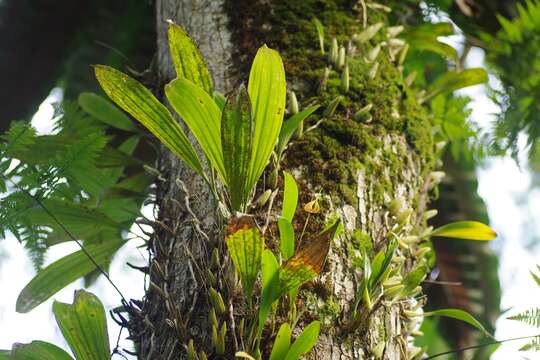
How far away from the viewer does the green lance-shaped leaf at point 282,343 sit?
29.6 inches

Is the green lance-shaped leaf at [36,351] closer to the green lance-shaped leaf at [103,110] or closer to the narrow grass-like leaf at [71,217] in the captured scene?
the narrow grass-like leaf at [71,217]

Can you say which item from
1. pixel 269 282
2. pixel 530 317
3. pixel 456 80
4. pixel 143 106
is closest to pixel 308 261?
pixel 269 282

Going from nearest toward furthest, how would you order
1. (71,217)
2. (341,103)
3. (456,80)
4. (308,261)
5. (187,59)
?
(308,261)
(187,59)
(341,103)
(71,217)
(456,80)

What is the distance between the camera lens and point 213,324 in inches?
30.7

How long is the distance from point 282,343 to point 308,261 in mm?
102

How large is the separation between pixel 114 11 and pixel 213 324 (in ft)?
4.77

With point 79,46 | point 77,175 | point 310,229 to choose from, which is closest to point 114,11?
point 79,46

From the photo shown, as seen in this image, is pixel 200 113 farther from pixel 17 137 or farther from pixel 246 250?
pixel 17 137

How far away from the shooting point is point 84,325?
2.97ft

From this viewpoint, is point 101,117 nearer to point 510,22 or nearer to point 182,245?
point 182,245

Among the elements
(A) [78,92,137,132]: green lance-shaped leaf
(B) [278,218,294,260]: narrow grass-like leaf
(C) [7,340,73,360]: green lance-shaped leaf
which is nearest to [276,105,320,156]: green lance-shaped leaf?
(B) [278,218,294,260]: narrow grass-like leaf

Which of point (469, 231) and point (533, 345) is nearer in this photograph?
point (533, 345)

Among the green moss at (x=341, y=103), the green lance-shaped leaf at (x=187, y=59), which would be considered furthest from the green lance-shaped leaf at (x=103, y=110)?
the green lance-shaped leaf at (x=187, y=59)

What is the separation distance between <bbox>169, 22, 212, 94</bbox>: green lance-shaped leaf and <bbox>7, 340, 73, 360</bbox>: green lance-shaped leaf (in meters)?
0.41
